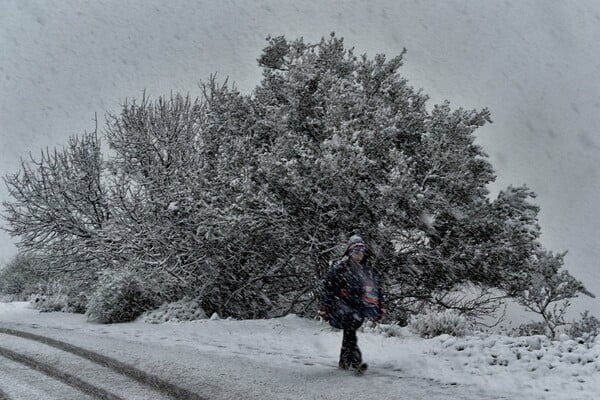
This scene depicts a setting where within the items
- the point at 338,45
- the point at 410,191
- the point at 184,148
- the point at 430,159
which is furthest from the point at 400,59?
the point at 184,148

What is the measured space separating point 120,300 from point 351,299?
9.35 m

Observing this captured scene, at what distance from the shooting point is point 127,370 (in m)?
6.47

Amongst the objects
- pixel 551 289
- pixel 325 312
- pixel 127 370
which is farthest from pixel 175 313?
pixel 551 289

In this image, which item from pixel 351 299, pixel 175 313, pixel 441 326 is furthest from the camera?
pixel 175 313

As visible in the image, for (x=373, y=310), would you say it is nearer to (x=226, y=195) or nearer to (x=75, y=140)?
(x=226, y=195)

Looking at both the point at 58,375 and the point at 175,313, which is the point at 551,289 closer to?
the point at 175,313

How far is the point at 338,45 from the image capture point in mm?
16172

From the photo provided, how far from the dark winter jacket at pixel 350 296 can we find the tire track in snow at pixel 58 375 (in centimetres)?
281

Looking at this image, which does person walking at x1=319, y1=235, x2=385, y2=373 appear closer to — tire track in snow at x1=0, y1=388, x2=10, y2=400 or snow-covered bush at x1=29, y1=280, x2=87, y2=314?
tire track in snow at x1=0, y1=388, x2=10, y2=400

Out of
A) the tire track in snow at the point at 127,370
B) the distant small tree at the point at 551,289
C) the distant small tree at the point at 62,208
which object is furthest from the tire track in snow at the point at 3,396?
the distant small tree at the point at 551,289

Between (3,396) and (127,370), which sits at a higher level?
(127,370)

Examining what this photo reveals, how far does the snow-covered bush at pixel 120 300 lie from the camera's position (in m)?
13.4

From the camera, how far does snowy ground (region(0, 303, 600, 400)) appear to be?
5469mm

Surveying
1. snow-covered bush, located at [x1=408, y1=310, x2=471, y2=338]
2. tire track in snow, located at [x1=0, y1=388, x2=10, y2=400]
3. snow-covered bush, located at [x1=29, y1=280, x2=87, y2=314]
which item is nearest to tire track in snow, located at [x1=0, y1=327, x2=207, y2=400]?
tire track in snow, located at [x1=0, y1=388, x2=10, y2=400]
